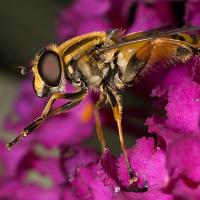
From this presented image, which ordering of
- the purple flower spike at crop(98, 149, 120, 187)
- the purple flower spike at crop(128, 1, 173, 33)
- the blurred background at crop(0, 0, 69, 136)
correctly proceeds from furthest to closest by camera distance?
the blurred background at crop(0, 0, 69, 136) < the purple flower spike at crop(128, 1, 173, 33) < the purple flower spike at crop(98, 149, 120, 187)

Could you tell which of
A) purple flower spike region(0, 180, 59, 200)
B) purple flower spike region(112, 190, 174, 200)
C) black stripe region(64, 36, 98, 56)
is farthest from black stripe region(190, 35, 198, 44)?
purple flower spike region(0, 180, 59, 200)

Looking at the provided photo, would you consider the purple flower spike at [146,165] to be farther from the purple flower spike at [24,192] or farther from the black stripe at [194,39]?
the purple flower spike at [24,192]

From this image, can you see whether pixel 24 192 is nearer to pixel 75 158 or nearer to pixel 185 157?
pixel 75 158

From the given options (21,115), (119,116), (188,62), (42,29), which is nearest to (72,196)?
(119,116)

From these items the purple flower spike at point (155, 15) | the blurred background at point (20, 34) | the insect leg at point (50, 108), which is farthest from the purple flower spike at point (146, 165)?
the blurred background at point (20, 34)

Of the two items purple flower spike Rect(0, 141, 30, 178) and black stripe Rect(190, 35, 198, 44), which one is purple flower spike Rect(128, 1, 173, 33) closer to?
black stripe Rect(190, 35, 198, 44)

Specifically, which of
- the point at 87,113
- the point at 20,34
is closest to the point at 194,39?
the point at 87,113
